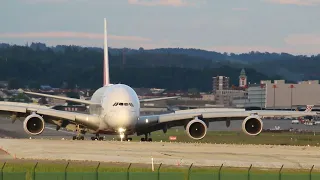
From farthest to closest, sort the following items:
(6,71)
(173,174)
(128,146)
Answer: (6,71) → (128,146) → (173,174)

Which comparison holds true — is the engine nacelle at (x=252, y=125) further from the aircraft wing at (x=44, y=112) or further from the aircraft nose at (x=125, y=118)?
the aircraft wing at (x=44, y=112)

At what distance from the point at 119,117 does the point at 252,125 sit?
8659 millimetres

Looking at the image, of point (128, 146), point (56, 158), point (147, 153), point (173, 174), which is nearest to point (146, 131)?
point (128, 146)

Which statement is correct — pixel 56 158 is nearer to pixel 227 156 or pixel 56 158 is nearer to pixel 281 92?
pixel 227 156

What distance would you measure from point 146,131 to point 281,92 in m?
133

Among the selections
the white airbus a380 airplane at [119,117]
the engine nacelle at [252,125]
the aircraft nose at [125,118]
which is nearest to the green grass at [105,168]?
the aircraft nose at [125,118]

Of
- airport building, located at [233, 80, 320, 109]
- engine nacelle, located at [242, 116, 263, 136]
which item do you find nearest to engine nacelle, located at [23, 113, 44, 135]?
engine nacelle, located at [242, 116, 263, 136]

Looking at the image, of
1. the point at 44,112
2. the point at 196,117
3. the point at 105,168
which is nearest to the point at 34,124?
the point at 44,112

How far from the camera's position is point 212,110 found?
63.0 m

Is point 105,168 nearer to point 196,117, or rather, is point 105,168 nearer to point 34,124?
point 34,124

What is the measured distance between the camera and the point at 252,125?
202 ft

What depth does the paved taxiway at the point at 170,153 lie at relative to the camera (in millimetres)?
41984

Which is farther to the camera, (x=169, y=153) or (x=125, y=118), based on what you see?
(x=125, y=118)

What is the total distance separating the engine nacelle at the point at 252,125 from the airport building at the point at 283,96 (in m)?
124
